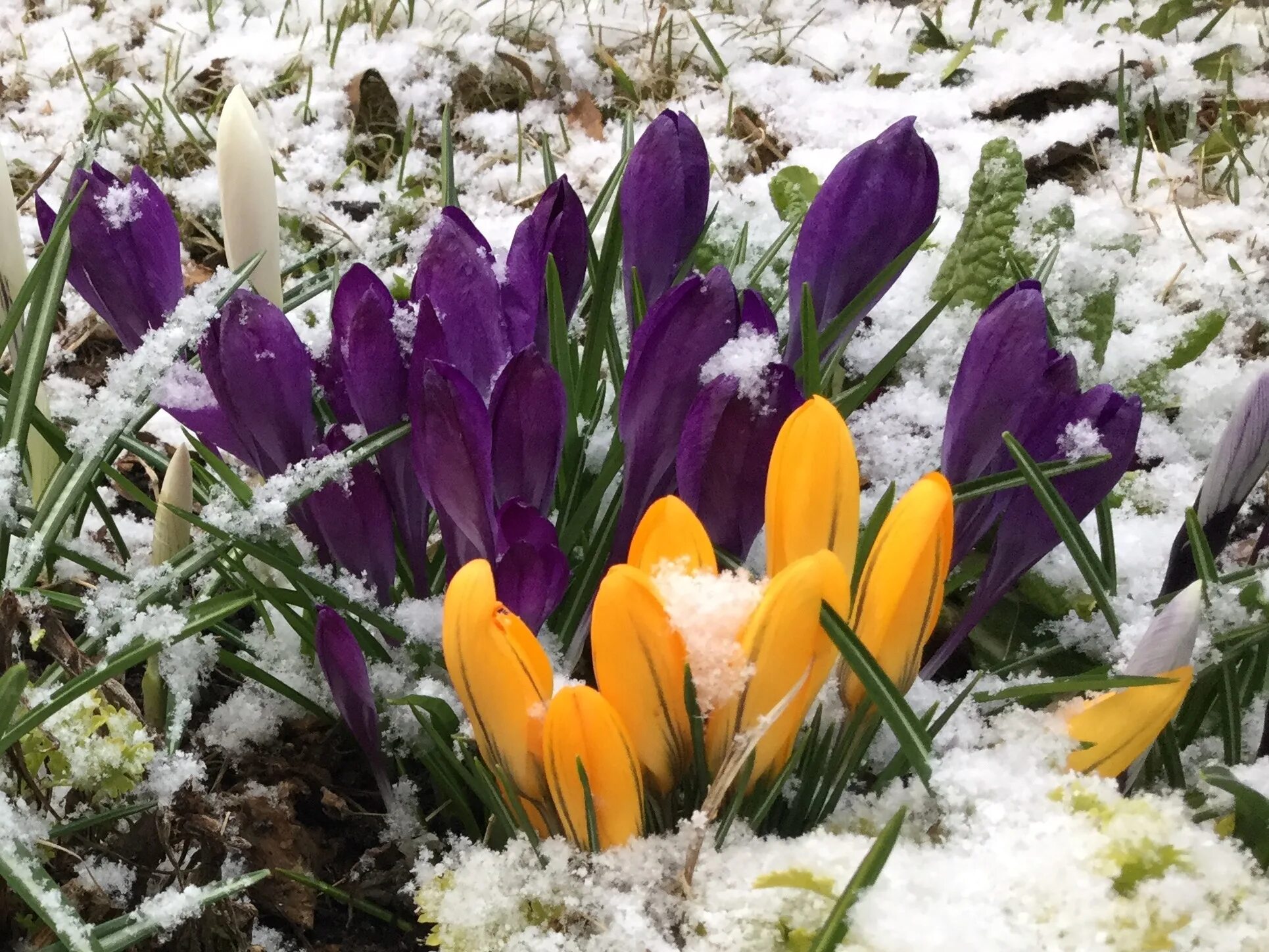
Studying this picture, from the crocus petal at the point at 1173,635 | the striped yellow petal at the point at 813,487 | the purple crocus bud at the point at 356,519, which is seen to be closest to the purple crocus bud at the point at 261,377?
the purple crocus bud at the point at 356,519

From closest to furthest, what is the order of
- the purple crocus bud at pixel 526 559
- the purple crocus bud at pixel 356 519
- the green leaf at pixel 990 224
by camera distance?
the purple crocus bud at pixel 526 559, the purple crocus bud at pixel 356 519, the green leaf at pixel 990 224

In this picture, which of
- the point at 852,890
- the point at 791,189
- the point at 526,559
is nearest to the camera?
the point at 852,890

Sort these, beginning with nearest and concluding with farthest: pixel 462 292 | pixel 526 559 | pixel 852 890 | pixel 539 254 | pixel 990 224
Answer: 1. pixel 852 890
2. pixel 526 559
3. pixel 462 292
4. pixel 539 254
5. pixel 990 224

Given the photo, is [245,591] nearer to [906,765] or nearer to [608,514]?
[608,514]

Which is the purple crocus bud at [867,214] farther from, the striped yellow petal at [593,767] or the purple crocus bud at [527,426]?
the striped yellow petal at [593,767]

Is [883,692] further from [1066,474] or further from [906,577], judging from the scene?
[1066,474]

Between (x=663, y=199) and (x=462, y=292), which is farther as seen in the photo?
(x=663, y=199)

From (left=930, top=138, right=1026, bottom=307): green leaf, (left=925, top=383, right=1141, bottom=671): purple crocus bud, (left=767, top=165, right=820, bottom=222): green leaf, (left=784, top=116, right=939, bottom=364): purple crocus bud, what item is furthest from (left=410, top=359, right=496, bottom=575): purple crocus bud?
(left=767, top=165, right=820, bottom=222): green leaf

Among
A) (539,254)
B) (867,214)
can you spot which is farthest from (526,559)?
(867,214)
